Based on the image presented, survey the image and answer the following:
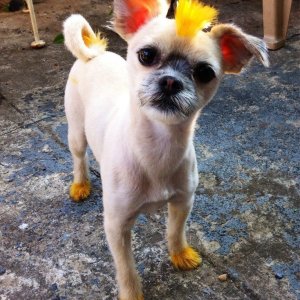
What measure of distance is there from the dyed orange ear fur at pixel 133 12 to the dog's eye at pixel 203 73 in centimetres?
31

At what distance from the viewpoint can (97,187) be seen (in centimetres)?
250

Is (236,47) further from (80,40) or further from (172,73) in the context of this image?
(80,40)

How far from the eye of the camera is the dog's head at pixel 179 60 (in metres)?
1.45

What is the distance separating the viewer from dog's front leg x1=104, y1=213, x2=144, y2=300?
1.75 m

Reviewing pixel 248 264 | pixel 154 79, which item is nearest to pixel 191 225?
pixel 248 264

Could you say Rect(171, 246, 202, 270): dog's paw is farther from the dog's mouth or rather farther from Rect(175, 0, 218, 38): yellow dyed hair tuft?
Rect(175, 0, 218, 38): yellow dyed hair tuft

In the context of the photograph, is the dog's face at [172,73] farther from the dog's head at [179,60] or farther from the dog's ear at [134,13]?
the dog's ear at [134,13]

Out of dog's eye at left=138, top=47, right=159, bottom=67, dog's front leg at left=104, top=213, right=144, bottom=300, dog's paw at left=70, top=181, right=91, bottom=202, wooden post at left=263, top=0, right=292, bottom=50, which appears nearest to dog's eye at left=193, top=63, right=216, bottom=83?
dog's eye at left=138, top=47, right=159, bottom=67

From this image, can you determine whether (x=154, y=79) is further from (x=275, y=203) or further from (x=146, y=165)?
(x=275, y=203)

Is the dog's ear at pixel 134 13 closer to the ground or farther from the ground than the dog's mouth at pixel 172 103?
farther from the ground

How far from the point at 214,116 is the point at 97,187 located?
3.22 ft

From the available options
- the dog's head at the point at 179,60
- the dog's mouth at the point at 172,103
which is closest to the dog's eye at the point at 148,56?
the dog's head at the point at 179,60

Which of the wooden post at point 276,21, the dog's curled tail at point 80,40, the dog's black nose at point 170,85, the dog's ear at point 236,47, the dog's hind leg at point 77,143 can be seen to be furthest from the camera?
the wooden post at point 276,21

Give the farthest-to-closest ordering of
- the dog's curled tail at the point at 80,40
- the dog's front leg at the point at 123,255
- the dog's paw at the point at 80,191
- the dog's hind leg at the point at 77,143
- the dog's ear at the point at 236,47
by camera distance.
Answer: the dog's paw at the point at 80,191
the dog's hind leg at the point at 77,143
the dog's curled tail at the point at 80,40
the dog's front leg at the point at 123,255
the dog's ear at the point at 236,47
